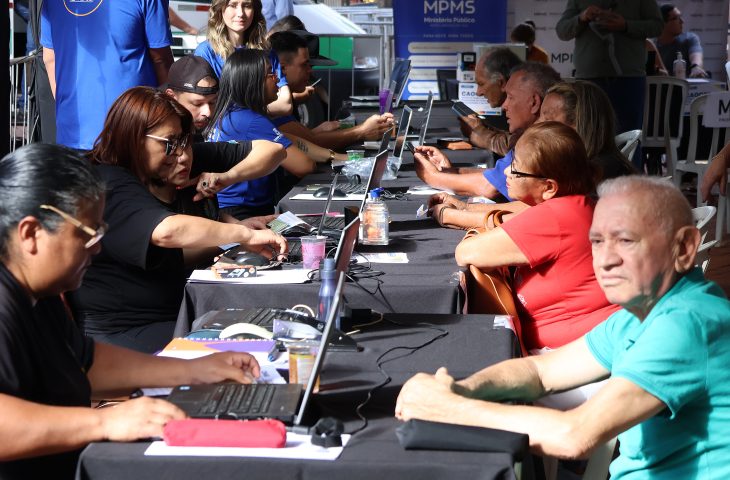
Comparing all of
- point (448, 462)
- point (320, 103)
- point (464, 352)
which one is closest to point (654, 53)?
point (320, 103)

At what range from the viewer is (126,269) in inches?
116

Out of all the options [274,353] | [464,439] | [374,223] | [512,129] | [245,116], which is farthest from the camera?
[512,129]

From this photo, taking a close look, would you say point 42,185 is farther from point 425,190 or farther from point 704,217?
point 425,190

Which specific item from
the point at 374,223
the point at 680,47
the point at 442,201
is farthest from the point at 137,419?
the point at 680,47

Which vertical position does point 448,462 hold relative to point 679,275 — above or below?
below

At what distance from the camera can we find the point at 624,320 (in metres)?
2.01

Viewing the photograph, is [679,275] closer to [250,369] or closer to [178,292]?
[250,369]

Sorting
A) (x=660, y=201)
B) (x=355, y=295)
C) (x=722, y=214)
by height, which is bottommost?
(x=722, y=214)

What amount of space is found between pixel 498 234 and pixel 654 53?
7513 millimetres

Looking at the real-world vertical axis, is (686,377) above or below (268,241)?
above

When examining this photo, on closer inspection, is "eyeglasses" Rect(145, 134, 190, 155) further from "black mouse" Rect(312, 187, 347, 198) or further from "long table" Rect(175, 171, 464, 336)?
"black mouse" Rect(312, 187, 347, 198)

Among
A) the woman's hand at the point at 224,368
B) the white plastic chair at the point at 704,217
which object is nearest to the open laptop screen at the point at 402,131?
the white plastic chair at the point at 704,217

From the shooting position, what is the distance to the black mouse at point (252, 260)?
3102mm

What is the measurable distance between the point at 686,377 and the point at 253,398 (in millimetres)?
782
